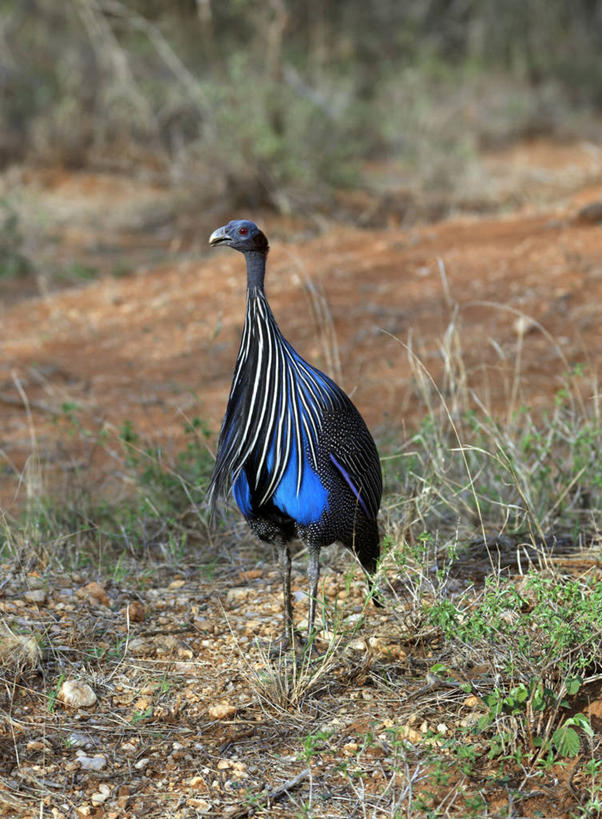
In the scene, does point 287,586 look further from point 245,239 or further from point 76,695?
point 245,239

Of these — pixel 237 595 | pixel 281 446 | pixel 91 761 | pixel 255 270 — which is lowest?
pixel 91 761

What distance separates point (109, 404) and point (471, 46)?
10.1m

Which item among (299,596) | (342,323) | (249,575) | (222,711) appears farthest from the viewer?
(342,323)

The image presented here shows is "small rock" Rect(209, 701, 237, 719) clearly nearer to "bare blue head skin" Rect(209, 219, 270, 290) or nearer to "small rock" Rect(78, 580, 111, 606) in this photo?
"small rock" Rect(78, 580, 111, 606)

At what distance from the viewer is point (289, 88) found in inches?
340

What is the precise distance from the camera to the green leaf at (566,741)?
239 cm

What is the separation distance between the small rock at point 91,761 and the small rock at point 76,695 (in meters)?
0.20

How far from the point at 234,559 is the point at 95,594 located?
1.97 feet

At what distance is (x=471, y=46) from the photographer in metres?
13.5

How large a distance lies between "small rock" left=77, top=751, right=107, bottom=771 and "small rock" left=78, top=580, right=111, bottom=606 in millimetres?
757

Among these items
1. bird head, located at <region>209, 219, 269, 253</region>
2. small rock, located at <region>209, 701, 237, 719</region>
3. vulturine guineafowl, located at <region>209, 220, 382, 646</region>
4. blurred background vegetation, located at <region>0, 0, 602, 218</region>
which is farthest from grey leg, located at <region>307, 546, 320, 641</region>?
blurred background vegetation, located at <region>0, 0, 602, 218</region>

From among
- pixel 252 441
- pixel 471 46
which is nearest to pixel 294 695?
pixel 252 441

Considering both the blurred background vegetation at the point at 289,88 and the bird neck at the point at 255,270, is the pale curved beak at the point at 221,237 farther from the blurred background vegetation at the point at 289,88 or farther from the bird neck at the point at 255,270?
the blurred background vegetation at the point at 289,88

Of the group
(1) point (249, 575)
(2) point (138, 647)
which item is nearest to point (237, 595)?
(1) point (249, 575)
